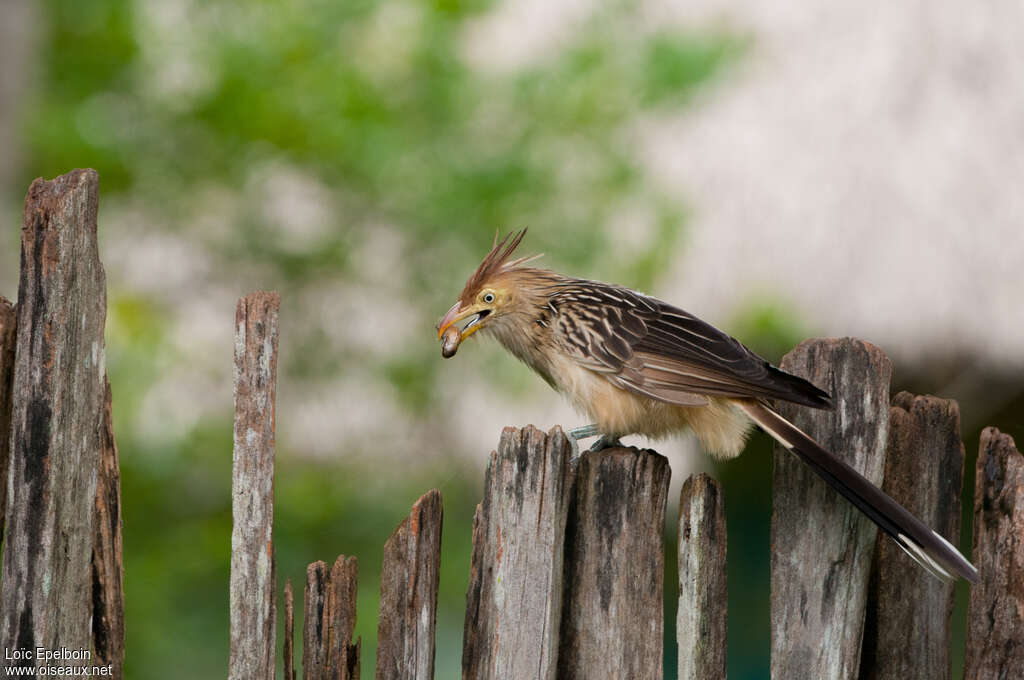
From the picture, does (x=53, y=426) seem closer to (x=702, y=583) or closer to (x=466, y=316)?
(x=466, y=316)

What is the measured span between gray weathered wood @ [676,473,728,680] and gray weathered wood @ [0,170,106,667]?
4.00 feet

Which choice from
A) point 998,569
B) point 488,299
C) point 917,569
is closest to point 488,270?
point 488,299

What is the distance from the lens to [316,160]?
230 inches

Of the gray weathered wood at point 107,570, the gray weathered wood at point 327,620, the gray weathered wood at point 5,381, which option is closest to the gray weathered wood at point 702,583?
the gray weathered wood at point 327,620

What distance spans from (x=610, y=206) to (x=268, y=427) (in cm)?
366

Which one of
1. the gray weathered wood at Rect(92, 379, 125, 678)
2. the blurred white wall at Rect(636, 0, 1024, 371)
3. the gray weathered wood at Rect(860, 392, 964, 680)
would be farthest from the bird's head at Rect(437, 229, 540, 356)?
the blurred white wall at Rect(636, 0, 1024, 371)

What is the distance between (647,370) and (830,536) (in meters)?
0.55

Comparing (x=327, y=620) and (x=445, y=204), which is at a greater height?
(x=445, y=204)

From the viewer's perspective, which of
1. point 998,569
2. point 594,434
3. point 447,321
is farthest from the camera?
point 447,321

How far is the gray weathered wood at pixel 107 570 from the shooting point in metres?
2.47

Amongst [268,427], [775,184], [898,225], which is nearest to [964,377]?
[898,225]

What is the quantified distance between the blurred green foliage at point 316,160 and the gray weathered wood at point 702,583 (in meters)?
3.24

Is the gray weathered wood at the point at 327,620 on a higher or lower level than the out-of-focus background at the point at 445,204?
lower

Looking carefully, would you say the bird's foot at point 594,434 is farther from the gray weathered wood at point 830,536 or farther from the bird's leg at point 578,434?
the gray weathered wood at point 830,536
